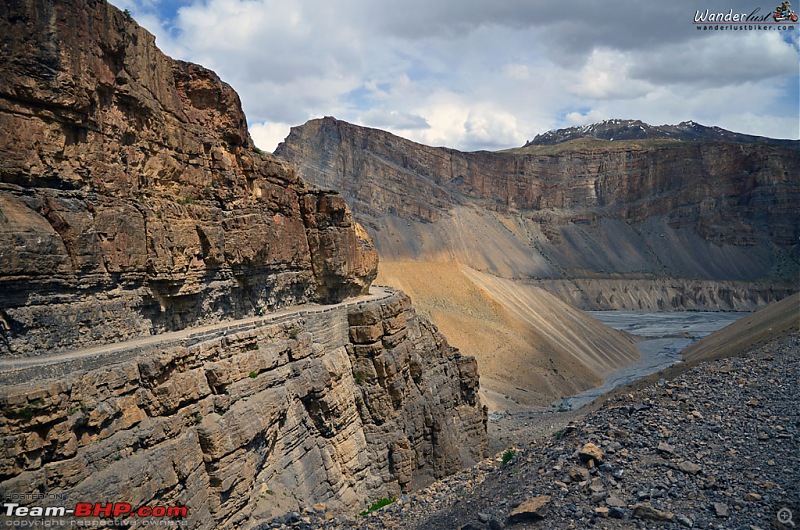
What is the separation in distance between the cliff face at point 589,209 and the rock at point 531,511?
8041 centimetres

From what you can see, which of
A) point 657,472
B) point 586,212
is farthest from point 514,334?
point 586,212

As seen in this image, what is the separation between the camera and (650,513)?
909cm

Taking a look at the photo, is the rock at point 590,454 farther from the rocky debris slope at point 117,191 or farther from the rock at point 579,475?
the rocky debris slope at point 117,191

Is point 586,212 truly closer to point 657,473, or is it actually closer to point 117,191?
point 117,191

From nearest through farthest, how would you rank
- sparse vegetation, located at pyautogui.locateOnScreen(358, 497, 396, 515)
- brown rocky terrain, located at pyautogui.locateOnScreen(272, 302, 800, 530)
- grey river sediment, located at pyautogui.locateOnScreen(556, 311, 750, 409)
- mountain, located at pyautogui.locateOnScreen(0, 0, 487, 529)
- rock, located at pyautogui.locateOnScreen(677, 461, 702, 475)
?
brown rocky terrain, located at pyautogui.locateOnScreen(272, 302, 800, 530), rock, located at pyautogui.locateOnScreen(677, 461, 702, 475), mountain, located at pyautogui.locateOnScreen(0, 0, 487, 529), sparse vegetation, located at pyautogui.locateOnScreen(358, 497, 396, 515), grey river sediment, located at pyautogui.locateOnScreen(556, 311, 750, 409)

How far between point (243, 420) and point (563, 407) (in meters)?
32.6

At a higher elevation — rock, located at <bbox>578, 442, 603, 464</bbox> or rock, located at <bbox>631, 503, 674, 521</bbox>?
rock, located at <bbox>578, 442, 603, 464</bbox>

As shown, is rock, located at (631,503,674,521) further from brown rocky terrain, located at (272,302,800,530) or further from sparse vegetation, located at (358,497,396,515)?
sparse vegetation, located at (358,497,396,515)

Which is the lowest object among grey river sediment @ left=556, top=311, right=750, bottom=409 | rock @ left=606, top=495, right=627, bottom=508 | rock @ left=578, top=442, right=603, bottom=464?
grey river sediment @ left=556, top=311, right=750, bottom=409

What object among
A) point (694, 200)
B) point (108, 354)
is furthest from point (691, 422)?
point (694, 200)

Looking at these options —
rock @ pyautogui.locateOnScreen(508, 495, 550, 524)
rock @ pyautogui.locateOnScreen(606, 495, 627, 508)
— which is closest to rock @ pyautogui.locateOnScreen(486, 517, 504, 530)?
rock @ pyautogui.locateOnScreen(508, 495, 550, 524)

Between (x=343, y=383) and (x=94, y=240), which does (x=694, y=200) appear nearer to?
(x=343, y=383)

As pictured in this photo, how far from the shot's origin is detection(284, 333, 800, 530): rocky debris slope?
923 cm

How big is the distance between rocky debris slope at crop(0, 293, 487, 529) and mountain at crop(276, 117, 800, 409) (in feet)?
151
